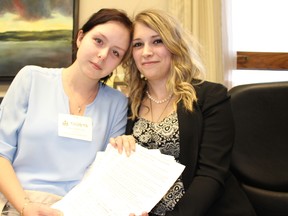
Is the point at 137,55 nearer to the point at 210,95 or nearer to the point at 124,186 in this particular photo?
the point at 210,95

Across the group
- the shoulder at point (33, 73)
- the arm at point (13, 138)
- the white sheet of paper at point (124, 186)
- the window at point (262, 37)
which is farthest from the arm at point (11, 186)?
the window at point (262, 37)

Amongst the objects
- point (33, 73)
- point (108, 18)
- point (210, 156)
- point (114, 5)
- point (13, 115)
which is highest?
point (114, 5)

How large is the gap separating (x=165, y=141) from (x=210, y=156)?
191mm

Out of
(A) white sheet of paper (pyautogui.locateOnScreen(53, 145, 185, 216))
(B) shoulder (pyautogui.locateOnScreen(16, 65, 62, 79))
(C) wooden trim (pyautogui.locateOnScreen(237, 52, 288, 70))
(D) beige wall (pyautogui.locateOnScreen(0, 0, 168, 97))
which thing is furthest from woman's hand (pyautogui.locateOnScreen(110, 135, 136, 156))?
(C) wooden trim (pyautogui.locateOnScreen(237, 52, 288, 70))

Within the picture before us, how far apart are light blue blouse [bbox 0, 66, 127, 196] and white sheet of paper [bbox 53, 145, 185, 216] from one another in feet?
0.47

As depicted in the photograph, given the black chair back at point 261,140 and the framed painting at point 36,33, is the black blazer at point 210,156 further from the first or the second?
the framed painting at point 36,33

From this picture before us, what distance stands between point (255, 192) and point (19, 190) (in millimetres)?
983

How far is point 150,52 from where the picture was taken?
4.45 ft

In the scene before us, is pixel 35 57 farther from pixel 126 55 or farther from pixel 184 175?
pixel 184 175

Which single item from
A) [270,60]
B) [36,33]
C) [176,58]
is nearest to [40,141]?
[176,58]

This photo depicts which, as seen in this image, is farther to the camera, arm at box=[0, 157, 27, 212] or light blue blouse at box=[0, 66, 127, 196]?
light blue blouse at box=[0, 66, 127, 196]

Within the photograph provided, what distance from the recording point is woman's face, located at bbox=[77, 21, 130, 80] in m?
1.31

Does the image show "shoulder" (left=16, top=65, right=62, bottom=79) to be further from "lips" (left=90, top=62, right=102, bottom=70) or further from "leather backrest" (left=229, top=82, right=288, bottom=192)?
"leather backrest" (left=229, top=82, right=288, bottom=192)

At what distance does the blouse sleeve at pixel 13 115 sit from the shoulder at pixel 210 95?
74cm
